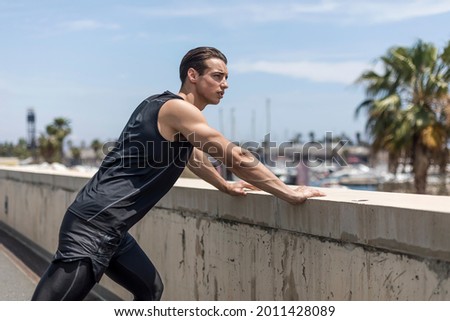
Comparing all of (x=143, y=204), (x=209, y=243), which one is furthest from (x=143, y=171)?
(x=209, y=243)

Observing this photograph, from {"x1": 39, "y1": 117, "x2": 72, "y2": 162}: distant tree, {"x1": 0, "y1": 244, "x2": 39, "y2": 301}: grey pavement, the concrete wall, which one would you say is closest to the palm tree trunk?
{"x1": 0, "y1": 244, "x2": 39, "y2": 301}: grey pavement

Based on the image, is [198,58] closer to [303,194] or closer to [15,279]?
[303,194]

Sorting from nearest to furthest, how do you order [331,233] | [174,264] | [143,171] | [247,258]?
1. [143,171]
2. [331,233]
3. [247,258]
4. [174,264]

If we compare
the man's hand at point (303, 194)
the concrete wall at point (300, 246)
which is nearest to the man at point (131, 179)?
the man's hand at point (303, 194)

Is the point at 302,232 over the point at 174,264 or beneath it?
over

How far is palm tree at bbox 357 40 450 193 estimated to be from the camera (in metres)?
32.9

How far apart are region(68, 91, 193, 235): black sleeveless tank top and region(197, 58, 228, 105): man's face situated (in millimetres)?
211

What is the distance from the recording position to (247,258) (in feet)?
15.6

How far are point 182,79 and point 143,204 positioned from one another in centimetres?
70

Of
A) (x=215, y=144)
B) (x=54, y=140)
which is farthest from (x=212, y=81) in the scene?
(x=54, y=140)

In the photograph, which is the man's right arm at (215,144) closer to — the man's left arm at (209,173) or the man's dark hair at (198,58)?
the man's dark hair at (198,58)

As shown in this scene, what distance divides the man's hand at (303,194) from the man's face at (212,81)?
2.25 ft

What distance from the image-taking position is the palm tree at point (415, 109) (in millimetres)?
32938
